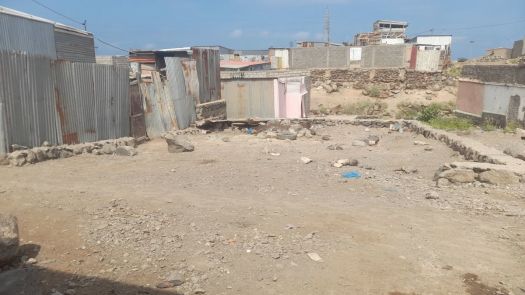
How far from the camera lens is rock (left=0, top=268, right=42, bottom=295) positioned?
3139 millimetres

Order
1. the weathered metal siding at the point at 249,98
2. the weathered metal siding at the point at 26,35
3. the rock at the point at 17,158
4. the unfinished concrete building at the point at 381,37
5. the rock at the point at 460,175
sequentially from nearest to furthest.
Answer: the rock at the point at 460,175 < the rock at the point at 17,158 < the weathered metal siding at the point at 26,35 < the weathered metal siding at the point at 249,98 < the unfinished concrete building at the point at 381,37

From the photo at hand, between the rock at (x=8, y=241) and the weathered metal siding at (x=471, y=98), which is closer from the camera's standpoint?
the rock at (x=8, y=241)

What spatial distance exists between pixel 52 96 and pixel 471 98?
14.9 metres

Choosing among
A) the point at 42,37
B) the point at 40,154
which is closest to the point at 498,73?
the point at 42,37

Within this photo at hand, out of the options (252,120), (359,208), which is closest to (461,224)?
(359,208)

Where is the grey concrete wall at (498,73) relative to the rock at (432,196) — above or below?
above

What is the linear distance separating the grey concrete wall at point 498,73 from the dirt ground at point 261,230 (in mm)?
13867

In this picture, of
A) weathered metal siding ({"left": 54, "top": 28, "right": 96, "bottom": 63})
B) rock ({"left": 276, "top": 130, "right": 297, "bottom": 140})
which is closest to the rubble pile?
rock ({"left": 276, "top": 130, "right": 297, "bottom": 140})

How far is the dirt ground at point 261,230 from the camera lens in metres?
3.66

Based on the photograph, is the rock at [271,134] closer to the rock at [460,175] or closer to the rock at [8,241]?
the rock at [460,175]

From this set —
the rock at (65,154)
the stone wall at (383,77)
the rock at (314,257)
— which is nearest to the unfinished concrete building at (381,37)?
the stone wall at (383,77)

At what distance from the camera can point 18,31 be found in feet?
39.6

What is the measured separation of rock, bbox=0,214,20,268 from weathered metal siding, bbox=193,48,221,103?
37.9ft

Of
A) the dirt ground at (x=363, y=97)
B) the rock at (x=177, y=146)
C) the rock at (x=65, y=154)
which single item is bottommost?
the rock at (x=177, y=146)
